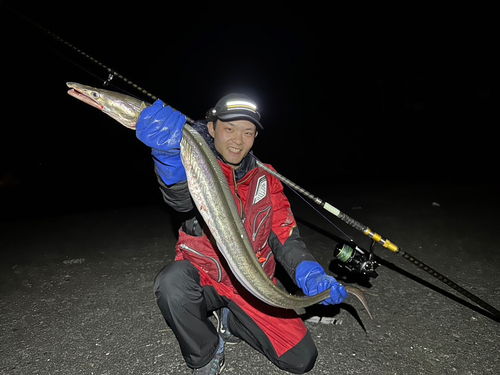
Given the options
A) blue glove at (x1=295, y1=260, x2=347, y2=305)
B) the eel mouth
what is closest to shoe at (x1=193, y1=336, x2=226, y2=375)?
blue glove at (x1=295, y1=260, x2=347, y2=305)

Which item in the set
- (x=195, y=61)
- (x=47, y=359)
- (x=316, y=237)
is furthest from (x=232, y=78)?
(x=47, y=359)

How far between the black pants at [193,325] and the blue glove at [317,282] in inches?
17.0

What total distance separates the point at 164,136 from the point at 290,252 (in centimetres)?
146

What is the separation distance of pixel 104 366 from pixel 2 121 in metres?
25.1

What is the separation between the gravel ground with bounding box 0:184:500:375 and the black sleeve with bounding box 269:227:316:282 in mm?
726

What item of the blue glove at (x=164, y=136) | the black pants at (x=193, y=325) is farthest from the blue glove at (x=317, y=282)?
the blue glove at (x=164, y=136)

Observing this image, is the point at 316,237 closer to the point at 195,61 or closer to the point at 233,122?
the point at 233,122

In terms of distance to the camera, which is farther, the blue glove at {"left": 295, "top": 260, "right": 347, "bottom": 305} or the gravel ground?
the gravel ground

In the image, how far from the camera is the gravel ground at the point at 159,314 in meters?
2.32

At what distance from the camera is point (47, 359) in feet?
7.68

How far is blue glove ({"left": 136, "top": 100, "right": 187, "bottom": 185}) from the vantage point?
6.87 feet

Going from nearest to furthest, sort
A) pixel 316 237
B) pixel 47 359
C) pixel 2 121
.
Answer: pixel 47 359 < pixel 316 237 < pixel 2 121

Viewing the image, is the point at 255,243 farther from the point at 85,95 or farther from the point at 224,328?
the point at 85,95

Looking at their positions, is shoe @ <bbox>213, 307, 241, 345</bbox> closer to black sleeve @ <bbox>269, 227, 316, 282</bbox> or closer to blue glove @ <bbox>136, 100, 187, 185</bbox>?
black sleeve @ <bbox>269, 227, 316, 282</bbox>
